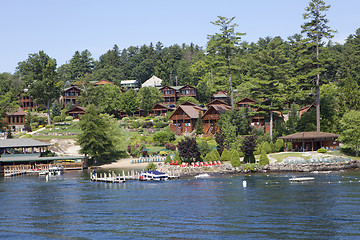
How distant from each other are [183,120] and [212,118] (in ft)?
31.2

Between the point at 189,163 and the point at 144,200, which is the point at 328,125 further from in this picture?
the point at 144,200

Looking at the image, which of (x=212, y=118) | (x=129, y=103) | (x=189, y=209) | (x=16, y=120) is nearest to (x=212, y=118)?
(x=212, y=118)

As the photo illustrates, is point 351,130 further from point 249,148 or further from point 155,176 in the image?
point 155,176

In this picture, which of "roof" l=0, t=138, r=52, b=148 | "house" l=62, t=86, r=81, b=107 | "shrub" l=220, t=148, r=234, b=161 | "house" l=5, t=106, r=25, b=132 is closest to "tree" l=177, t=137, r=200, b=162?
"shrub" l=220, t=148, r=234, b=161

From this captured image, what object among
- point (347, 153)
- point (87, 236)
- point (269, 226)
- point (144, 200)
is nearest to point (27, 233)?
point (87, 236)

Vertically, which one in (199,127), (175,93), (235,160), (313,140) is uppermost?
(175,93)

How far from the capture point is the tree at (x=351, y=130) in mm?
77250

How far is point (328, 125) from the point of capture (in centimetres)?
8919

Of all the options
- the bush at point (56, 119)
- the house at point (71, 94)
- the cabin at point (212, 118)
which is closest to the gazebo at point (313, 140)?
the cabin at point (212, 118)

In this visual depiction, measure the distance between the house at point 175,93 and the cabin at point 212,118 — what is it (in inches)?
1651

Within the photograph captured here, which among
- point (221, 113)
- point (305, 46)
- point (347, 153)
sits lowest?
point (347, 153)

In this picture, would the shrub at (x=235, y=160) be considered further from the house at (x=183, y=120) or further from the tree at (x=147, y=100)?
the tree at (x=147, y=100)

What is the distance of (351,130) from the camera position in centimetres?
7694

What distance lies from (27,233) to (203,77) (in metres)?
132
